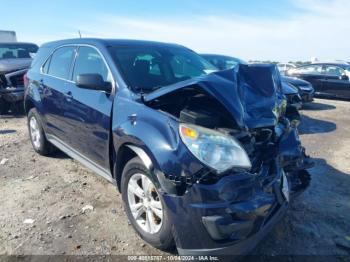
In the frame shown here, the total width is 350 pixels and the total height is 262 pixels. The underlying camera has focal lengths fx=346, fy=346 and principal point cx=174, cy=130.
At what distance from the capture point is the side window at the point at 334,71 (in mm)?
12633

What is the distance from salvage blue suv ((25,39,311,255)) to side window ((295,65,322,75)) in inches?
390

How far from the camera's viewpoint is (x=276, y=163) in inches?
117

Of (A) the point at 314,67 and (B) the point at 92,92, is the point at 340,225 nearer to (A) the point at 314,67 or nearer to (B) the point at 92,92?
(B) the point at 92,92

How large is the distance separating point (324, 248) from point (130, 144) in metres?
2.03

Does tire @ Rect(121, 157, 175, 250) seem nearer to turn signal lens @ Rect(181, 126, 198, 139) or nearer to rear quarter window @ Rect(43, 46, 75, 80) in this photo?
turn signal lens @ Rect(181, 126, 198, 139)

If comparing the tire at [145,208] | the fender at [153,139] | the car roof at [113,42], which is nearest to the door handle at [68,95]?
the car roof at [113,42]

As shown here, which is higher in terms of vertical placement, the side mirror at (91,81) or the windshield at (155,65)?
the windshield at (155,65)

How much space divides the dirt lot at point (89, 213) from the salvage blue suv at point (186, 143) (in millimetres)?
426

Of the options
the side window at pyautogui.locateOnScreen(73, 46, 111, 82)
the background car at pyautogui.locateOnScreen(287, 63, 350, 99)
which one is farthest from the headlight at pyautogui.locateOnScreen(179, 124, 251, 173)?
the background car at pyautogui.locateOnScreen(287, 63, 350, 99)

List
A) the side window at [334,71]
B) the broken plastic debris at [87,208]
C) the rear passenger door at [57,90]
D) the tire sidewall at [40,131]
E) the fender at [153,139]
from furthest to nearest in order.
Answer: the side window at [334,71], the tire sidewall at [40,131], the rear passenger door at [57,90], the broken plastic debris at [87,208], the fender at [153,139]

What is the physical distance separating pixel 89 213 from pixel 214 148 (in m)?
1.94

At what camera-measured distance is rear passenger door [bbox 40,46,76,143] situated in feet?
14.5

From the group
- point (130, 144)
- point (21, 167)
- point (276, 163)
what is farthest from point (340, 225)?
point (21, 167)

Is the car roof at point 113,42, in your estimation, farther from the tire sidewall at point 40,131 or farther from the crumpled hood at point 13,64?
the crumpled hood at point 13,64
